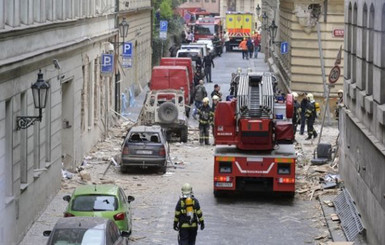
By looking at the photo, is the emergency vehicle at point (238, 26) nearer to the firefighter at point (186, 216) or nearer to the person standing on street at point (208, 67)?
the person standing on street at point (208, 67)

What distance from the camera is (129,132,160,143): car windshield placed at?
30750 mm

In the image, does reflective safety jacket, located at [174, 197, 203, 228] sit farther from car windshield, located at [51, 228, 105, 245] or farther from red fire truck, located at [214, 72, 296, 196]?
red fire truck, located at [214, 72, 296, 196]

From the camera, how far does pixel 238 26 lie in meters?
94.8

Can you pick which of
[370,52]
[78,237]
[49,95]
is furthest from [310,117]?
[78,237]

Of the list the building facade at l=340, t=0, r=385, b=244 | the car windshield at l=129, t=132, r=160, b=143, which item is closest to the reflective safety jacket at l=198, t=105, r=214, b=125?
the car windshield at l=129, t=132, r=160, b=143

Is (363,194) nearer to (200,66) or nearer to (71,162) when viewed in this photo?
(71,162)

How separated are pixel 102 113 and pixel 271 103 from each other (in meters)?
13.7

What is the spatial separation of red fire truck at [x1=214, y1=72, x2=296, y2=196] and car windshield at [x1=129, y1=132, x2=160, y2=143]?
14.3ft

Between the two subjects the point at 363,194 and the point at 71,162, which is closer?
the point at 363,194

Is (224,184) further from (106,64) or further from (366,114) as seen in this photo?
(106,64)

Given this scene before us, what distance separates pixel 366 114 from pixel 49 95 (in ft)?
26.5

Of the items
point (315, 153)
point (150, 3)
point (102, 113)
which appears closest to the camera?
point (315, 153)

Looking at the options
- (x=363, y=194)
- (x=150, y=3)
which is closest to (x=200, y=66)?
(x=150, y=3)

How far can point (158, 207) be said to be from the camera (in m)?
25.9
